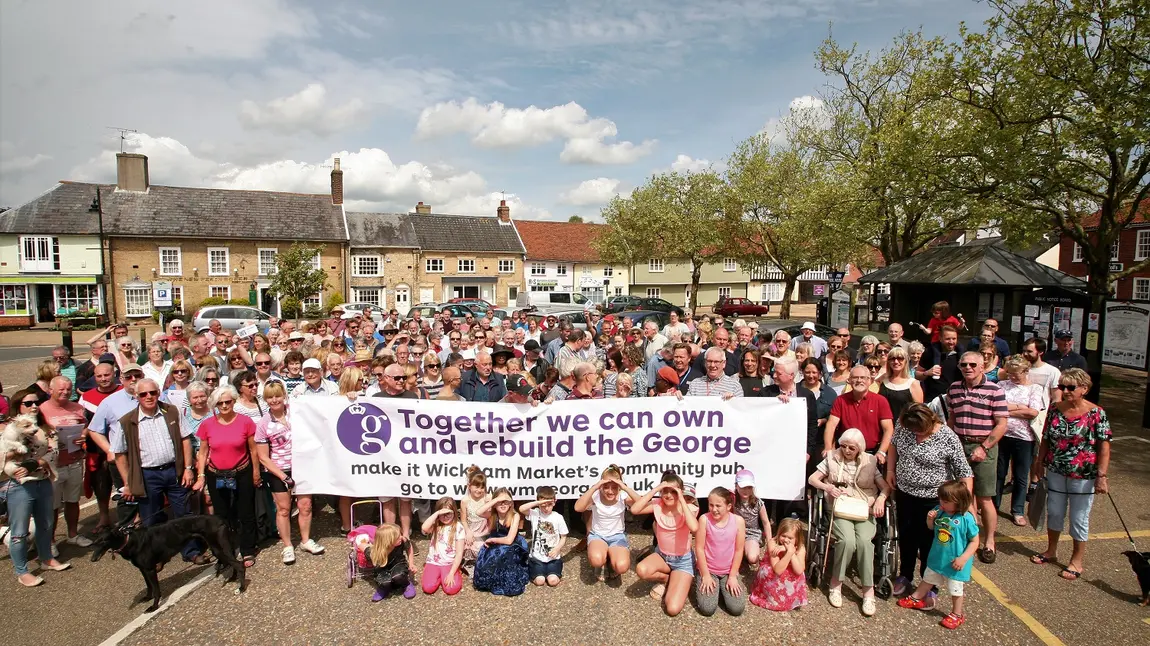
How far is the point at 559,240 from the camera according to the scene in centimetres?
5347

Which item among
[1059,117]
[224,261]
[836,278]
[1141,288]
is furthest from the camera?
[224,261]

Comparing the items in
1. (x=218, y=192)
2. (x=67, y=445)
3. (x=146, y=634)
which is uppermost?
(x=218, y=192)

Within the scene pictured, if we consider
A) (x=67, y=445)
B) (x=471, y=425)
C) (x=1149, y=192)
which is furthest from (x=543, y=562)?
(x=1149, y=192)

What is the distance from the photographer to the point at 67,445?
225 inches

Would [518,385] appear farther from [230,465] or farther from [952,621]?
[952,621]

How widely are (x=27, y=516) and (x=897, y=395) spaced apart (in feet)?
26.5

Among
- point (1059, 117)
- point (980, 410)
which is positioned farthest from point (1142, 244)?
point (980, 410)

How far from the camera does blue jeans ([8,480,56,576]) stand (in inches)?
201

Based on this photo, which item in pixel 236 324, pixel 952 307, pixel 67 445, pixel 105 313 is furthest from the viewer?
pixel 105 313

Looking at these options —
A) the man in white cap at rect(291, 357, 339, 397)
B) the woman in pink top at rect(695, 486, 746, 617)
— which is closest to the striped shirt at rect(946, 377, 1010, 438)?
the woman in pink top at rect(695, 486, 746, 617)

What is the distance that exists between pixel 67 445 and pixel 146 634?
7.55 ft

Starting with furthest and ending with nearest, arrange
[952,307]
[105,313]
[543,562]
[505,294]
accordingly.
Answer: [505,294] < [105,313] < [952,307] < [543,562]

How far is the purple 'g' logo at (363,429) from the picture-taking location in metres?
5.96

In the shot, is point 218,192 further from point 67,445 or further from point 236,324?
point 67,445
